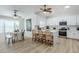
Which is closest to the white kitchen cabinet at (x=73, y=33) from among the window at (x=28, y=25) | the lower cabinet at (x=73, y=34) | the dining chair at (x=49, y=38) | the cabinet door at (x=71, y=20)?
the lower cabinet at (x=73, y=34)

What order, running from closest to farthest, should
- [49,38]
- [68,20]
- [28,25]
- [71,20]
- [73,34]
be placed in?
1. [28,25]
2. [49,38]
3. [73,34]
4. [71,20]
5. [68,20]

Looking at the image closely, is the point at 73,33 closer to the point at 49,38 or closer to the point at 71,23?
the point at 71,23

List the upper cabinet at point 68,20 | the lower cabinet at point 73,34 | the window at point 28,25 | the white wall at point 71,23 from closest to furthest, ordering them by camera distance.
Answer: the window at point 28,25 < the lower cabinet at point 73,34 < the white wall at point 71,23 < the upper cabinet at point 68,20

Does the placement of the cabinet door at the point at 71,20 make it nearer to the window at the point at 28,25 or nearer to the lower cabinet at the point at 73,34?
the lower cabinet at the point at 73,34

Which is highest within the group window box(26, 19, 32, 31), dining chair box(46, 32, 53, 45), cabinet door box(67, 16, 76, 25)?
cabinet door box(67, 16, 76, 25)

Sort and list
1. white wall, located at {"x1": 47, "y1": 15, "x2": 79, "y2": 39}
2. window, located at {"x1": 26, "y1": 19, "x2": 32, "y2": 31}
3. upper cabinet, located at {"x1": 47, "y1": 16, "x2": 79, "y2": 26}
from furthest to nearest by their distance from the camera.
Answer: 1. upper cabinet, located at {"x1": 47, "y1": 16, "x2": 79, "y2": 26}
2. white wall, located at {"x1": 47, "y1": 15, "x2": 79, "y2": 39}
3. window, located at {"x1": 26, "y1": 19, "x2": 32, "y2": 31}

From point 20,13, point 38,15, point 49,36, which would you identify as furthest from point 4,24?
point 49,36

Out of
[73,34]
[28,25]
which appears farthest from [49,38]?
[73,34]

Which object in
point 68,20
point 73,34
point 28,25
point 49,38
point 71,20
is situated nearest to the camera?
point 28,25

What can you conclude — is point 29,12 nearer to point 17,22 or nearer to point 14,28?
point 17,22

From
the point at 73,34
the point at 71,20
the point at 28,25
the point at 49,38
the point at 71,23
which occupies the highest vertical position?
the point at 71,20

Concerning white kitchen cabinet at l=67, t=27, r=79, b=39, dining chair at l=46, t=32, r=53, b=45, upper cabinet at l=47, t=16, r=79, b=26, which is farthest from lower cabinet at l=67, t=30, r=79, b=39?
dining chair at l=46, t=32, r=53, b=45

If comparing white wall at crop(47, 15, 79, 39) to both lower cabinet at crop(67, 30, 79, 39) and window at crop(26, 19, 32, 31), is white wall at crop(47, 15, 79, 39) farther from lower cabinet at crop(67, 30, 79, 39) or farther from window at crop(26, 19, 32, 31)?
window at crop(26, 19, 32, 31)
